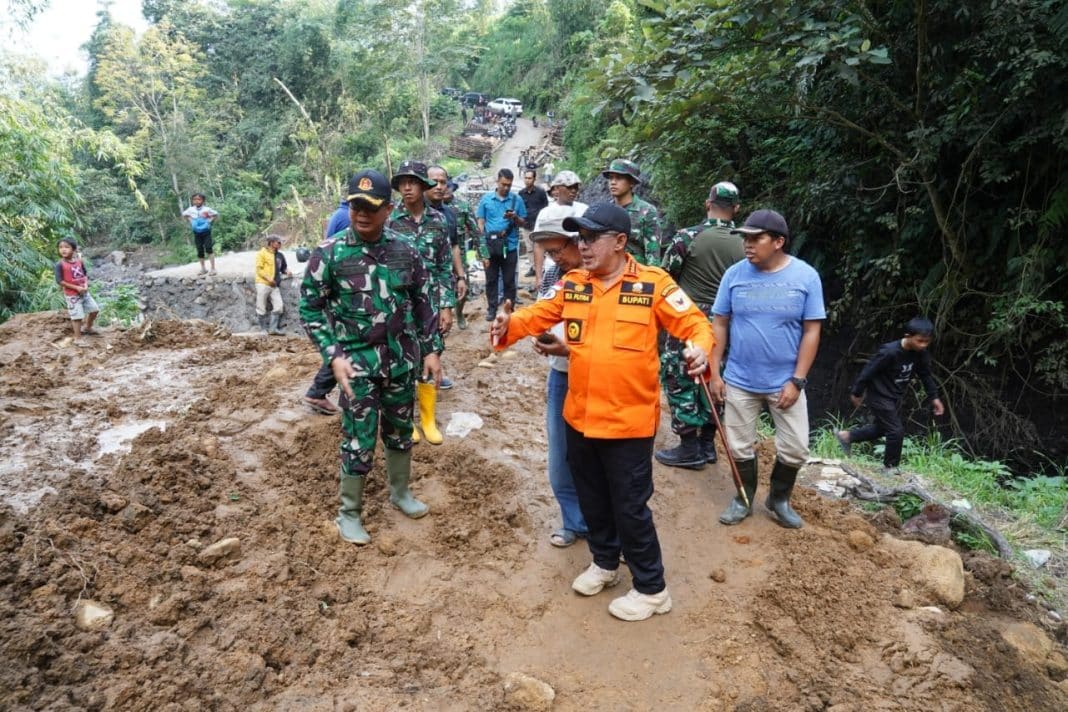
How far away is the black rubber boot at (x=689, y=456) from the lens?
440 centimetres

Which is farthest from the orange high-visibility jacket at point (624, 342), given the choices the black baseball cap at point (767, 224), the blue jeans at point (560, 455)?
the black baseball cap at point (767, 224)

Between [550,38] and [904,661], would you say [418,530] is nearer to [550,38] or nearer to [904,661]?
[904,661]

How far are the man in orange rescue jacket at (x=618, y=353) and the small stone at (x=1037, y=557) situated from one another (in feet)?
7.80

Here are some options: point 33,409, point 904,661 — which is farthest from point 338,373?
point 33,409

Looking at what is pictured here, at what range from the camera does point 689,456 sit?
14.5ft

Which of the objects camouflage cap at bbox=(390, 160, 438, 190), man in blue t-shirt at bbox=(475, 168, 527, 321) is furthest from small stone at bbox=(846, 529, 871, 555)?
man in blue t-shirt at bbox=(475, 168, 527, 321)

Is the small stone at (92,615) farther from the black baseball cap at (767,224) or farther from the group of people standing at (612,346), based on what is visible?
the black baseball cap at (767,224)

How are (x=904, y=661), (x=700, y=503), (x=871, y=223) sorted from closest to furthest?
(x=904, y=661) < (x=700, y=503) < (x=871, y=223)

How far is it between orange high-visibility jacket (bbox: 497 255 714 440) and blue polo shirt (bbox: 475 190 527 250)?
→ 498 cm

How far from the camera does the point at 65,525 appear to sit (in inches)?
118

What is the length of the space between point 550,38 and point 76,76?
1153 inches

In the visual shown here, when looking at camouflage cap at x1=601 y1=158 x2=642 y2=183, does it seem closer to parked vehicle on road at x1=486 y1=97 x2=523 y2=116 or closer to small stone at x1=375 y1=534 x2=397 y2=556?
small stone at x1=375 y1=534 x2=397 y2=556

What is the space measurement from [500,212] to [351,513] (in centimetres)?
496

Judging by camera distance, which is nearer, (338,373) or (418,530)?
(338,373)
